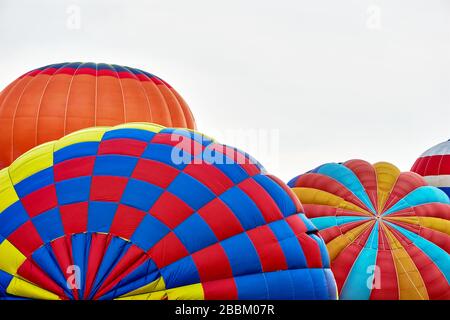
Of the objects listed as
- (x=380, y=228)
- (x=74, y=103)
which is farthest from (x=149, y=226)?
(x=74, y=103)

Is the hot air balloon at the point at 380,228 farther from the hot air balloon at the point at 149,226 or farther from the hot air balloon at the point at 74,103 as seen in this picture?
the hot air balloon at the point at 149,226

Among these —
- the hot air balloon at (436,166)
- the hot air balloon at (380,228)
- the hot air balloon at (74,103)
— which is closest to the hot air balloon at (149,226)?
the hot air balloon at (380,228)

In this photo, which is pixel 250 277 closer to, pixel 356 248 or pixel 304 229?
pixel 304 229

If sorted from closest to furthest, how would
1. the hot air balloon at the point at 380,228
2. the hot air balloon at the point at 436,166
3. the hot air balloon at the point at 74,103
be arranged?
1. the hot air balloon at the point at 380,228
2. the hot air balloon at the point at 74,103
3. the hot air balloon at the point at 436,166

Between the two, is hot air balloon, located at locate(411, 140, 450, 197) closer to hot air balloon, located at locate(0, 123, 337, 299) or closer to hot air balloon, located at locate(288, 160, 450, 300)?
hot air balloon, located at locate(288, 160, 450, 300)

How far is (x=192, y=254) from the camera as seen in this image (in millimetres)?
6621

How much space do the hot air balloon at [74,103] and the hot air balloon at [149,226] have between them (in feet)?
19.4

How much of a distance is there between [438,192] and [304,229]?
666cm

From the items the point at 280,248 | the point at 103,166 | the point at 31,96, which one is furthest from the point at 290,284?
the point at 31,96

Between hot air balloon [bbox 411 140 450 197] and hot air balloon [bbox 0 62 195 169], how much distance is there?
274 inches

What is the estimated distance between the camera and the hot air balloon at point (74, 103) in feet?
44.1

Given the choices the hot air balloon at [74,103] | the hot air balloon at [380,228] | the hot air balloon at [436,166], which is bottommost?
the hot air balloon at [380,228]

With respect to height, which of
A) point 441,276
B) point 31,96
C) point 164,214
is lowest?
point 441,276

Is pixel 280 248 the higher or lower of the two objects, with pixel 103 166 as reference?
lower
